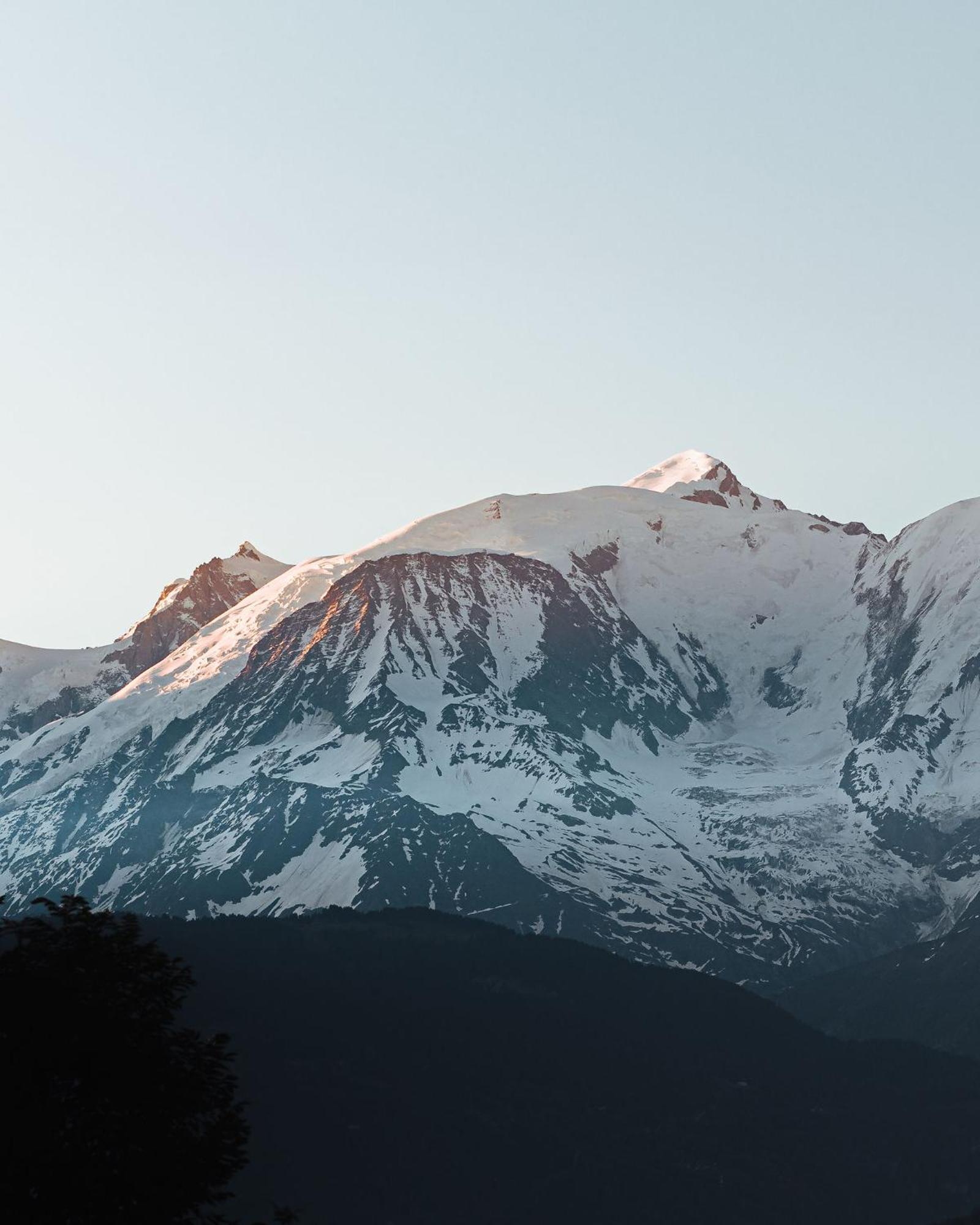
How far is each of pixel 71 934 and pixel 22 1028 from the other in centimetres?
322

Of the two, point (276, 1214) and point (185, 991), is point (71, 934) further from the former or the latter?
point (276, 1214)

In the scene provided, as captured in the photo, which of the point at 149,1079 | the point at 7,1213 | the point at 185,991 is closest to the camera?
the point at 7,1213

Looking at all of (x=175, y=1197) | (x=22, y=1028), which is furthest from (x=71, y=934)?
(x=175, y=1197)

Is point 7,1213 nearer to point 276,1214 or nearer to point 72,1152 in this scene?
point 72,1152

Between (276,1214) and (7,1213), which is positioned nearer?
(7,1213)

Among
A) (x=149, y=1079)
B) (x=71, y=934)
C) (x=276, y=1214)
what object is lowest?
(x=276, y=1214)

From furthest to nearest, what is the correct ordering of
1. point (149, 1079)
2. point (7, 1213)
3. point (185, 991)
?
point (185, 991)
point (149, 1079)
point (7, 1213)

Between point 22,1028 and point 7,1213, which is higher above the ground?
point 22,1028

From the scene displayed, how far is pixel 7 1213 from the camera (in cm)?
5909

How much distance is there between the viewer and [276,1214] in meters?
65.6

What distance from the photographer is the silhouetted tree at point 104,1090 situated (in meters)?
60.6

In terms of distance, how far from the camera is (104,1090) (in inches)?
2457

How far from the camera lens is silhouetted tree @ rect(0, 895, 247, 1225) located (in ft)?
199

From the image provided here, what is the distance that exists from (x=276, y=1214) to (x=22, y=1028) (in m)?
8.78
